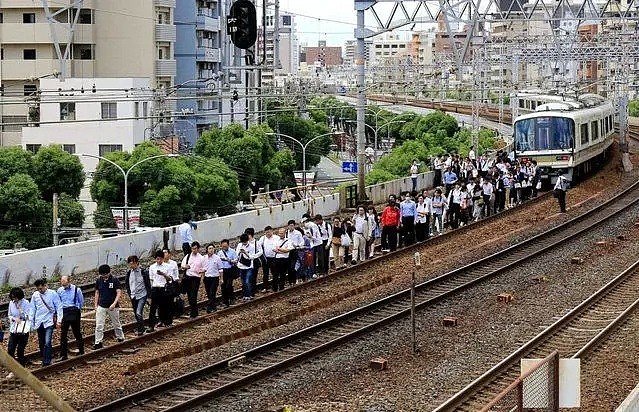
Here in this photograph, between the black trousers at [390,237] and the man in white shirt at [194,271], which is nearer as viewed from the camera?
Result: the man in white shirt at [194,271]

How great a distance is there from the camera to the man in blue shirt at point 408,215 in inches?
958

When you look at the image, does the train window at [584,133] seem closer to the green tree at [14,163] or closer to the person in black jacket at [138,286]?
the green tree at [14,163]

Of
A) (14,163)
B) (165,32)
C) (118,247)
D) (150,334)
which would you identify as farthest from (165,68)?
(150,334)

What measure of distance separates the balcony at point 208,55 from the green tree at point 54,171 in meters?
25.0

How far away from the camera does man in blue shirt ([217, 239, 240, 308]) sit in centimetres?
1831

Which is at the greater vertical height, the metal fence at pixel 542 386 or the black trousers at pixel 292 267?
the metal fence at pixel 542 386

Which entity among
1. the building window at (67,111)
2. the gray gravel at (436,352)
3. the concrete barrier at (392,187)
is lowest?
the gray gravel at (436,352)

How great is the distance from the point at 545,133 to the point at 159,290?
72.9ft

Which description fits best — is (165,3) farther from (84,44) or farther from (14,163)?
(14,163)

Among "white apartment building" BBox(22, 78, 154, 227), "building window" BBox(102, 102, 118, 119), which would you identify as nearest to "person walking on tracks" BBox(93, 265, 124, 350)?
"white apartment building" BBox(22, 78, 154, 227)

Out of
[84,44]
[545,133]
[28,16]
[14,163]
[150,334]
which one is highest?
[28,16]

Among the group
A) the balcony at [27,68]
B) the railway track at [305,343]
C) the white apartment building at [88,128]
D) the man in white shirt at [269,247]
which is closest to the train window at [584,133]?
the railway track at [305,343]

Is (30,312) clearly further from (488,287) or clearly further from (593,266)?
(593,266)

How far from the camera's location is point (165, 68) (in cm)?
5625
